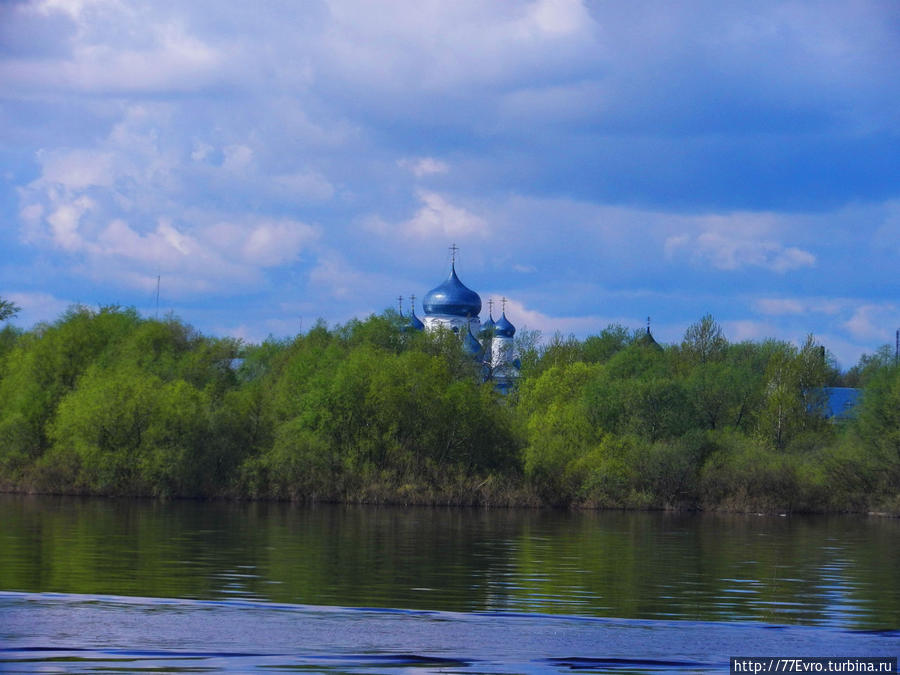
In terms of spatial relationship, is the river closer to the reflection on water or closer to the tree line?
the reflection on water

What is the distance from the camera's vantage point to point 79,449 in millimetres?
64312

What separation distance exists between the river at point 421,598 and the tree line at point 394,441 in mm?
21574

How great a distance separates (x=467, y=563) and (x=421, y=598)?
26.4 feet

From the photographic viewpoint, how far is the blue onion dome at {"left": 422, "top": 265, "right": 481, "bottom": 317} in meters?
134

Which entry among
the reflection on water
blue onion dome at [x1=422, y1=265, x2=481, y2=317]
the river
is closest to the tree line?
the reflection on water

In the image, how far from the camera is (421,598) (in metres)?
22.3

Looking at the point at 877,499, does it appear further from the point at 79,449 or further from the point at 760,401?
the point at 79,449

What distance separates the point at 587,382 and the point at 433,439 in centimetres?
1514

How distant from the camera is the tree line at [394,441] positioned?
6567 cm

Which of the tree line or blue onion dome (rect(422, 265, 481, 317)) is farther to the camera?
blue onion dome (rect(422, 265, 481, 317))

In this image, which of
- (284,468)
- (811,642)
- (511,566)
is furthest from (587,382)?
Result: (811,642)

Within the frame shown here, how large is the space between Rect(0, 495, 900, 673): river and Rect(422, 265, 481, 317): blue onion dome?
8956cm

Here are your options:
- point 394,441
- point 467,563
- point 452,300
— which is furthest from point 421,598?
point 452,300

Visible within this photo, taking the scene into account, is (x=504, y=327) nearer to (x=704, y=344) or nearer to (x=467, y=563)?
(x=704, y=344)
